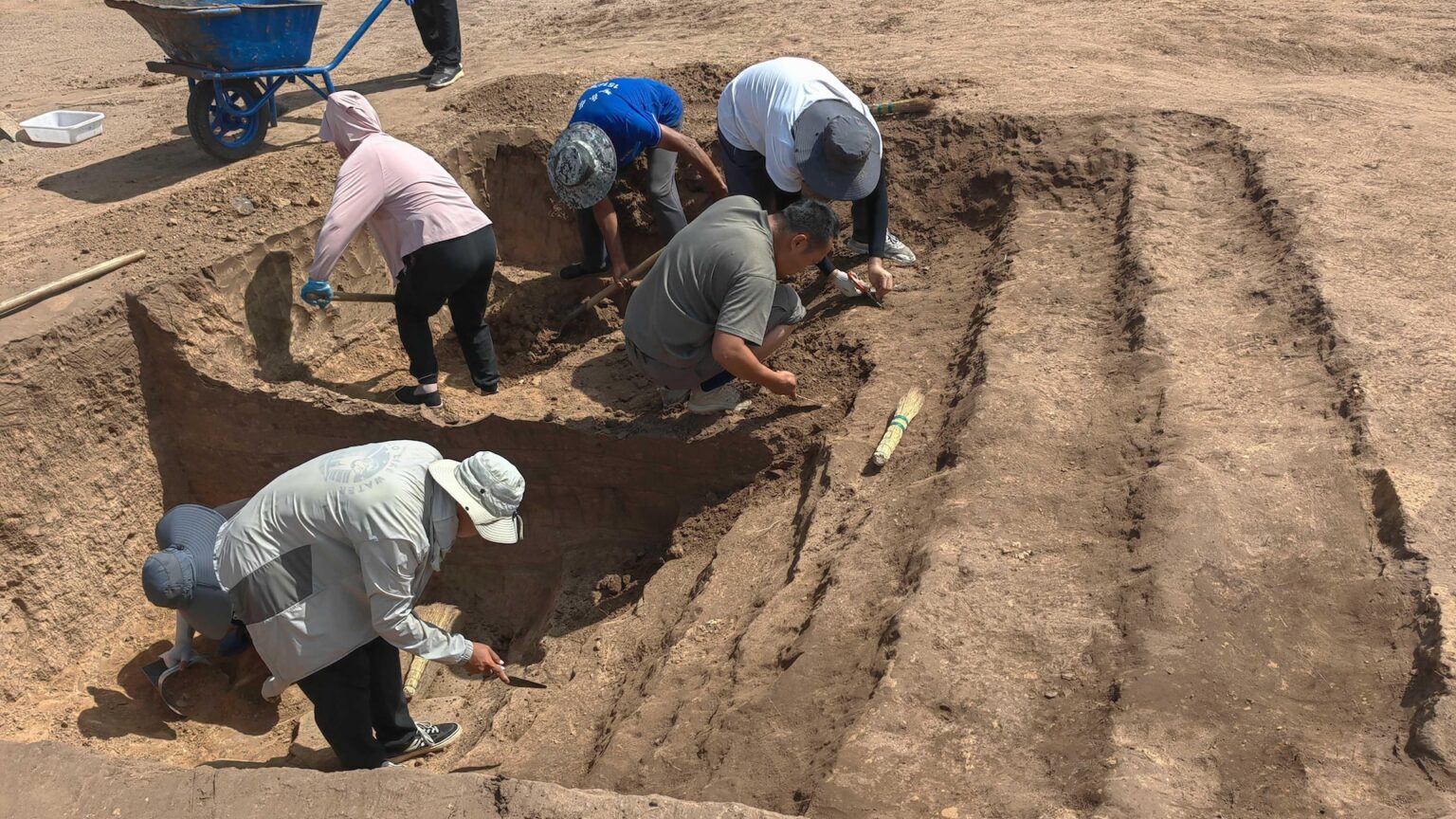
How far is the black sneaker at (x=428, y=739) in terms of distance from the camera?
4.00 metres

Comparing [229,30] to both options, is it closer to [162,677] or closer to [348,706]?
[162,677]

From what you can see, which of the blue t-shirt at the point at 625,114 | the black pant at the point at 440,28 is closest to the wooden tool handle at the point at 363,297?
the blue t-shirt at the point at 625,114

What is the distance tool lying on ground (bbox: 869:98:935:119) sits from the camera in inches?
244

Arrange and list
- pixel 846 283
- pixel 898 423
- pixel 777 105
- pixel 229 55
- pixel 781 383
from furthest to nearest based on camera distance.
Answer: pixel 229 55
pixel 846 283
pixel 777 105
pixel 781 383
pixel 898 423

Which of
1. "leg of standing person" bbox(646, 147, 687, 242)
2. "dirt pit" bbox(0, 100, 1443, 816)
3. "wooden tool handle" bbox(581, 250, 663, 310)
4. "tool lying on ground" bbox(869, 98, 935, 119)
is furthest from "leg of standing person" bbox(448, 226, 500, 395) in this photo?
"tool lying on ground" bbox(869, 98, 935, 119)

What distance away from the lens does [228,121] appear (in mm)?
6492

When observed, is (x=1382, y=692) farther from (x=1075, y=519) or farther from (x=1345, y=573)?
(x=1075, y=519)

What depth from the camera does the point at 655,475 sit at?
4.87 m

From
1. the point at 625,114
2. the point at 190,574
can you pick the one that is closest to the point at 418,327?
the point at 625,114

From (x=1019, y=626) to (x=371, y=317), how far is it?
4.43 meters

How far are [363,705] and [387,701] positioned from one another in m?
0.14

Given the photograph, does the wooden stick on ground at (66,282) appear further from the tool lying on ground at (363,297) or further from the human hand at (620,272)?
the human hand at (620,272)

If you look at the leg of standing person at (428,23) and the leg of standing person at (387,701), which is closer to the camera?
the leg of standing person at (387,701)

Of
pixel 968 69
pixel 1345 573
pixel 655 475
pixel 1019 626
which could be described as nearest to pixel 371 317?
pixel 655 475
